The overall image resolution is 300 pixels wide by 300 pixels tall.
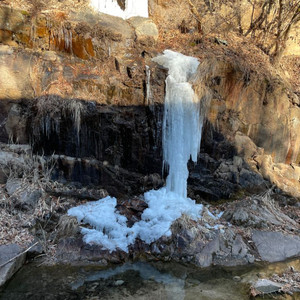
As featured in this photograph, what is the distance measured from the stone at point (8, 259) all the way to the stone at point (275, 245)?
195 inches

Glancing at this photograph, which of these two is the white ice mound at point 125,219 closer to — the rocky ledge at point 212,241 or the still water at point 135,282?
the rocky ledge at point 212,241

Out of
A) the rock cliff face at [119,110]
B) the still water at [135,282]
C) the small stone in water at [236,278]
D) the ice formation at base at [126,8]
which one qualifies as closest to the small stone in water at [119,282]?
the still water at [135,282]

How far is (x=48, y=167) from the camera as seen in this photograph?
7301mm

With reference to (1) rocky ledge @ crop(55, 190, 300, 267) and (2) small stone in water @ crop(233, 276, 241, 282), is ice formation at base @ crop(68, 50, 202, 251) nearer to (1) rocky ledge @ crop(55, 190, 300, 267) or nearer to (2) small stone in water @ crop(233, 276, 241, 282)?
(1) rocky ledge @ crop(55, 190, 300, 267)

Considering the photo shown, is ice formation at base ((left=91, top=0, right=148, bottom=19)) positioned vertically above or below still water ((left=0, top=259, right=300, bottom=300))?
above

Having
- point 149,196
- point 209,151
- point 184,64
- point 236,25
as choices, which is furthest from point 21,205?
point 236,25

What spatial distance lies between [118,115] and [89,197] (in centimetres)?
231

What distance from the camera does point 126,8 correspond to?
9.95 m

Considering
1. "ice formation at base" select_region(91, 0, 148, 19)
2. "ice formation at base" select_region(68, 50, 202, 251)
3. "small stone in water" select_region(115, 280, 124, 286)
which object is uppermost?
"ice formation at base" select_region(91, 0, 148, 19)

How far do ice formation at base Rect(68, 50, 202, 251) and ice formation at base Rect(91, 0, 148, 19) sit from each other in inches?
107

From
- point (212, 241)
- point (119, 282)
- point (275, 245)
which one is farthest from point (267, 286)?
point (119, 282)

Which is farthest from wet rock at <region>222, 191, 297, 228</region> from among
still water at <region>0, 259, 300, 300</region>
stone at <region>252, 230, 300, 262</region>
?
still water at <region>0, 259, 300, 300</region>

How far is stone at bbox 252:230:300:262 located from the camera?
6.14 metres

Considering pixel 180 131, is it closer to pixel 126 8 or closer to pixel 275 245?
pixel 275 245
